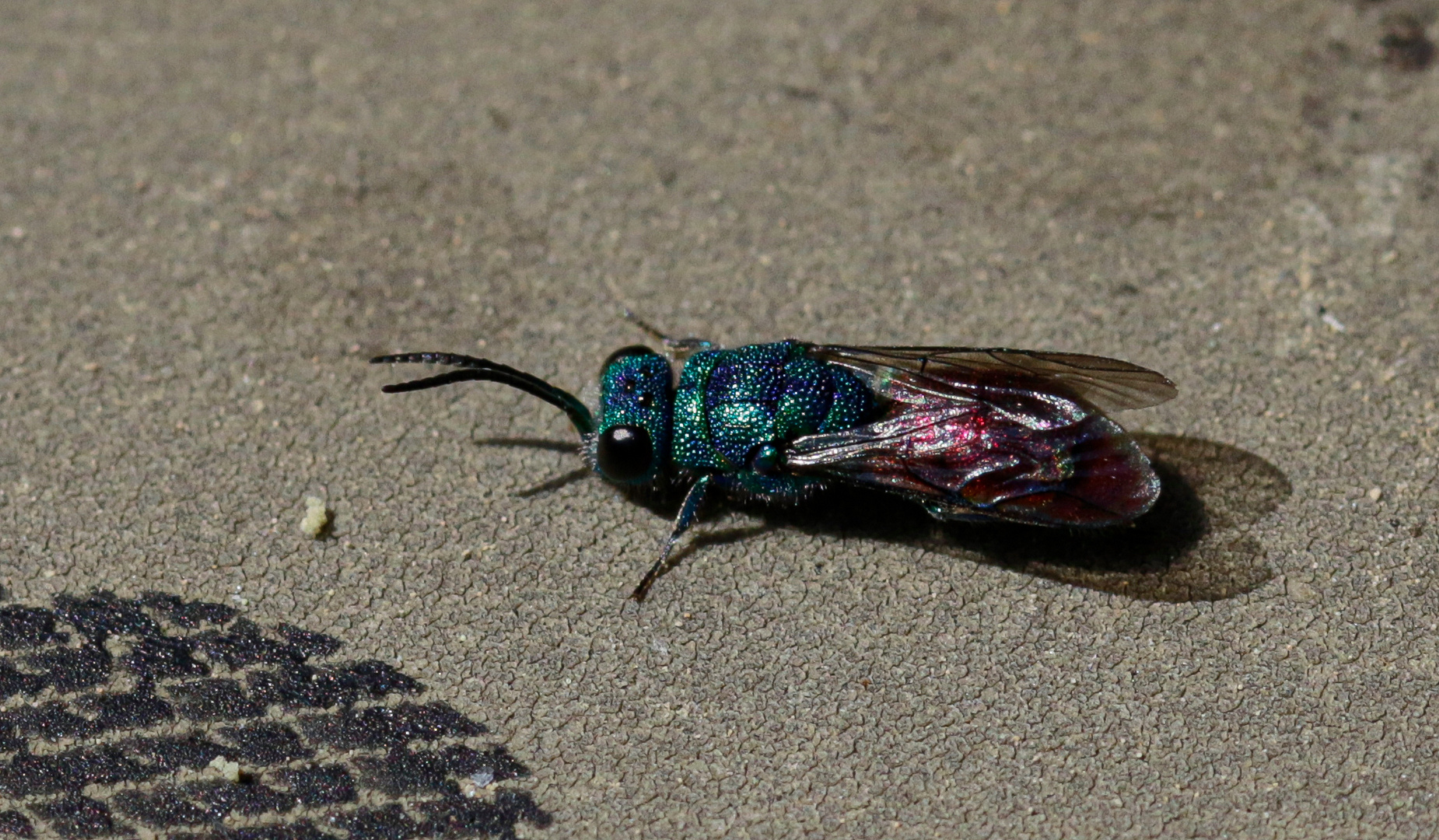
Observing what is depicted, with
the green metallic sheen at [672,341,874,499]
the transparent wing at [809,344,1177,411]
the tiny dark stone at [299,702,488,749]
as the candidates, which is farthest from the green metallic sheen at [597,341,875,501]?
the tiny dark stone at [299,702,488,749]

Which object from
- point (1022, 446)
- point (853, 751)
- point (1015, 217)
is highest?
point (1015, 217)

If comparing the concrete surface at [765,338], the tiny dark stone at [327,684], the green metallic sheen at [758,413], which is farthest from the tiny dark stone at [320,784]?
the green metallic sheen at [758,413]

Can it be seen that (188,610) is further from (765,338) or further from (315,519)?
(765,338)

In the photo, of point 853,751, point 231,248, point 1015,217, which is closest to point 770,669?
point 853,751

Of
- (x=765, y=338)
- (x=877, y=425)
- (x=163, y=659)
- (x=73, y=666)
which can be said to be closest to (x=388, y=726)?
(x=163, y=659)

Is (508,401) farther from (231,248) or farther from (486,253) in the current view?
(231,248)
